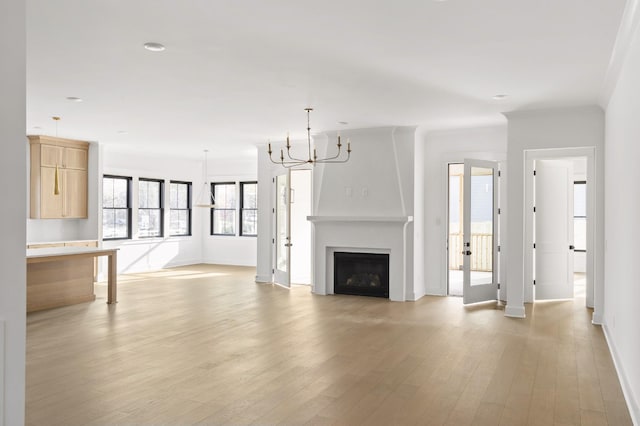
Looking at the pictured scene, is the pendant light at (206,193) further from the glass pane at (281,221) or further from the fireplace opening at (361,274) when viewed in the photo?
the fireplace opening at (361,274)

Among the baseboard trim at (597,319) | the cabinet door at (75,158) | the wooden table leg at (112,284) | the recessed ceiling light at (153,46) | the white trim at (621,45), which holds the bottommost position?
the baseboard trim at (597,319)

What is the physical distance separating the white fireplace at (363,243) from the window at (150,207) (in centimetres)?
487

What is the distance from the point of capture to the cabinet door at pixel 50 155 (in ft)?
→ 28.8

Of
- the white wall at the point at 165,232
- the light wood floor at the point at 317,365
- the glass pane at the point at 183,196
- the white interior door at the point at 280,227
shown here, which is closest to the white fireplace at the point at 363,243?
the light wood floor at the point at 317,365

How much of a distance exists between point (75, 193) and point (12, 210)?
8186mm

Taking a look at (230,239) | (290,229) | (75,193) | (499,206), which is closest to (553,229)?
(499,206)

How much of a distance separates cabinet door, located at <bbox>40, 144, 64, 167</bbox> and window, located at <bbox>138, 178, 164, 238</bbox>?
2315mm

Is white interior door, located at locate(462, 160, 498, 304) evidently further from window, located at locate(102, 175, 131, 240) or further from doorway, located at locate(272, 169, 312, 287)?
window, located at locate(102, 175, 131, 240)

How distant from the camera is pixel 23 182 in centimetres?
203

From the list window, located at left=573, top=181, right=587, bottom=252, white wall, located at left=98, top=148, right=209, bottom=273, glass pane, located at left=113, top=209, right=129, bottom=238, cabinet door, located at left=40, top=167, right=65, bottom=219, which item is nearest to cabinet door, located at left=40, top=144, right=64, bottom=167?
cabinet door, located at left=40, top=167, right=65, bottom=219

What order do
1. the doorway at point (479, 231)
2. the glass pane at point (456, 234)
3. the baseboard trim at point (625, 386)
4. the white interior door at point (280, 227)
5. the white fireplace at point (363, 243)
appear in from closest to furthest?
the baseboard trim at point (625, 386)
the doorway at point (479, 231)
the white fireplace at point (363, 243)
the white interior door at point (280, 227)
the glass pane at point (456, 234)

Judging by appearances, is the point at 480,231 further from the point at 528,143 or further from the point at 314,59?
the point at 314,59

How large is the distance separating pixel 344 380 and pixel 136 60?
3278 mm

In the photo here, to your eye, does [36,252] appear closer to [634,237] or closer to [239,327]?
[239,327]
